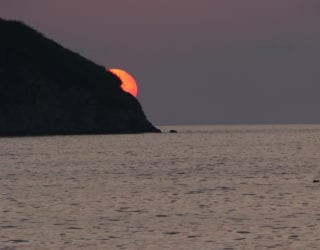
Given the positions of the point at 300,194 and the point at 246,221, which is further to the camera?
the point at 300,194

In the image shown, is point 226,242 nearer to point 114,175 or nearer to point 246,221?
point 246,221

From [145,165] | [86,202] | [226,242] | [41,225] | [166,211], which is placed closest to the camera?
[226,242]

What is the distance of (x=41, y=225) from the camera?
47.6 metres

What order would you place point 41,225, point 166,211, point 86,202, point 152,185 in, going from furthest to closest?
point 152,185, point 86,202, point 166,211, point 41,225

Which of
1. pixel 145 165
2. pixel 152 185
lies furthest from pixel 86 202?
pixel 145 165

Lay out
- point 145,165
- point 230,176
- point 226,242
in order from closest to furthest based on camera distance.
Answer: point 226,242 → point 230,176 → point 145,165

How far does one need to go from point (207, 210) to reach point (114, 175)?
4051cm

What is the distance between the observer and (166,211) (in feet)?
180

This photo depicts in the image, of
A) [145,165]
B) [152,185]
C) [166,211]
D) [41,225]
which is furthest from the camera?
[145,165]

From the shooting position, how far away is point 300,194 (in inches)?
2628

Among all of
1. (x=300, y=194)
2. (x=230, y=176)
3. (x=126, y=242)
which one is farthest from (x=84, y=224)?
(x=230, y=176)

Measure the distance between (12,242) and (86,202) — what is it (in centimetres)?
1967

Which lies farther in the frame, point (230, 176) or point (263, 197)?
point (230, 176)

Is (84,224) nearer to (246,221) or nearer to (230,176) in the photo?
(246,221)
